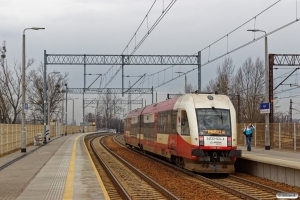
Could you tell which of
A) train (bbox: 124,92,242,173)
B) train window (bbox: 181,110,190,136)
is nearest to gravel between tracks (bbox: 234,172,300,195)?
train (bbox: 124,92,242,173)

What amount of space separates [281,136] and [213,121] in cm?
1221

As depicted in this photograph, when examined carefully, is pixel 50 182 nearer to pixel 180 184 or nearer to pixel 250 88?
pixel 180 184

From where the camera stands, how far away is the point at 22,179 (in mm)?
15555

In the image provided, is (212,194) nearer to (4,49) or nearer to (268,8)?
(268,8)

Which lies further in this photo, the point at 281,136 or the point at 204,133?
the point at 281,136

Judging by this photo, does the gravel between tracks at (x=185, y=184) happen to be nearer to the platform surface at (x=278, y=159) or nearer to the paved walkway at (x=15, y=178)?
the platform surface at (x=278, y=159)

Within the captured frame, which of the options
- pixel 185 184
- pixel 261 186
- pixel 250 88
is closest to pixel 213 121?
pixel 185 184

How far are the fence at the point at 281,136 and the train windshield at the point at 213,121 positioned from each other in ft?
32.6

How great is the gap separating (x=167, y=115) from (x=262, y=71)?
1515 inches

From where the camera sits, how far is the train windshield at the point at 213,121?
58.3 feet

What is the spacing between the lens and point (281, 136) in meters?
28.8

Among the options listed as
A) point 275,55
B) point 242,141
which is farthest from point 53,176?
point 275,55

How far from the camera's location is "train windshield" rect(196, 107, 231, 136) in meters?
17.8

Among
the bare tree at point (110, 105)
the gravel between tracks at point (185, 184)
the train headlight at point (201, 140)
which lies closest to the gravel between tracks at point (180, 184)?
the gravel between tracks at point (185, 184)
